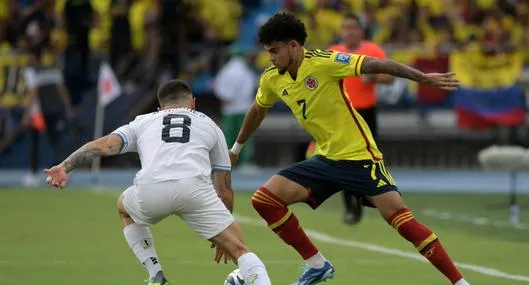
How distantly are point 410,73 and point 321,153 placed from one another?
4.56 feet

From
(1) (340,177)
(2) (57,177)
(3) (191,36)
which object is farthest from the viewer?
(3) (191,36)

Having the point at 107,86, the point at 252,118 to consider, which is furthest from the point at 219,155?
the point at 107,86

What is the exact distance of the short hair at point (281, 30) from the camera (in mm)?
10477

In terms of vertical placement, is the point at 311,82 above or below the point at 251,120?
above

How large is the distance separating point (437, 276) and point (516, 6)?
56.2ft

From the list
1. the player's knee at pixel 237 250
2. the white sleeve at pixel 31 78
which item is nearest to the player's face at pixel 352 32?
the player's knee at pixel 237 250

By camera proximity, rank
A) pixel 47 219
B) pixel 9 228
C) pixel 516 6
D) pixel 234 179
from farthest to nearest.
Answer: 1. pixel 516 6
2. pixel 234 179
3. pixel 47 219
4. pixel 9 228

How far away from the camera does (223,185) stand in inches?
398

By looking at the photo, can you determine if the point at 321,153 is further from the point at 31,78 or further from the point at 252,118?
Result: the point at 31,78

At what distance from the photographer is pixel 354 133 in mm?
10852

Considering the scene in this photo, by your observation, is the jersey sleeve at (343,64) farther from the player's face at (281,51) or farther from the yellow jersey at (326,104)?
the player's face at (281,51)

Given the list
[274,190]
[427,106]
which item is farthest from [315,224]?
[427,106]

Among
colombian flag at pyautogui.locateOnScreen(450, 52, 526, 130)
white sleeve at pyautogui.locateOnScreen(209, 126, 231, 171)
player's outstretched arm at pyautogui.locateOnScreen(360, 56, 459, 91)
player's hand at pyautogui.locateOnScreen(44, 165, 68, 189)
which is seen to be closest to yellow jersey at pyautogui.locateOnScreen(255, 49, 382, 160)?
player's outstretched arm at pyautogui.locateOnScreen(360, 56, 459, 91)

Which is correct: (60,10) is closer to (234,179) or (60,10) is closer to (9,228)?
(234,179)
